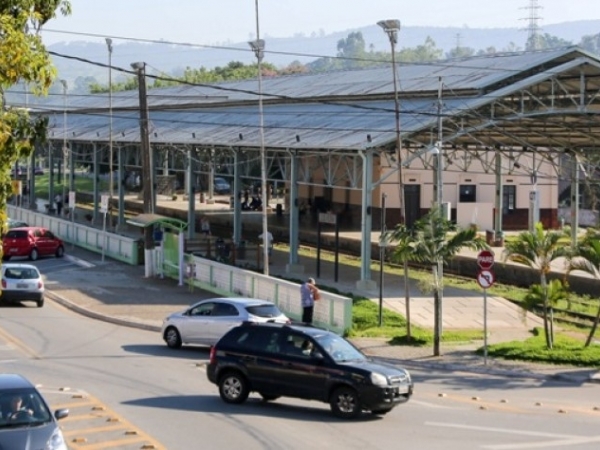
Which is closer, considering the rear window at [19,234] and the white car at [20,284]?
the white car at [20,284]

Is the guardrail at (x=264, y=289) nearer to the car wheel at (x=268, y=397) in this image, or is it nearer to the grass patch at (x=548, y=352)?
the grass patch at (x=548, y=352)

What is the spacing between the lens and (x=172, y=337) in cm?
3005

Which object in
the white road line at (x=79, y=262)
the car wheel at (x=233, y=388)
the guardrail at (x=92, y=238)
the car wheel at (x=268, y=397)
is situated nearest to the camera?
the car wheel at (x=233, y=388)

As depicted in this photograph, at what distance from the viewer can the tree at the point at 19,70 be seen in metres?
16.0

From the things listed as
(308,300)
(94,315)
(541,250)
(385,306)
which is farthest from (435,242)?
(94,315)

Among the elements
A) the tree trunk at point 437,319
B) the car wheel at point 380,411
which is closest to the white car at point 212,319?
the tree trunk at point 437,319

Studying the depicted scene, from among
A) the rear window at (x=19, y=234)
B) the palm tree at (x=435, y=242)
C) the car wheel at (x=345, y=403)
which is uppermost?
the palm tree at (x=435, y=242)

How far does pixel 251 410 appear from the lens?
69.7ft

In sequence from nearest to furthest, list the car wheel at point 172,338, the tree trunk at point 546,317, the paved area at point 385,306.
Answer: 1. the paved area at point 385,306
2. the car wheel at point 172,338
3. the tree trunk at point 546,317

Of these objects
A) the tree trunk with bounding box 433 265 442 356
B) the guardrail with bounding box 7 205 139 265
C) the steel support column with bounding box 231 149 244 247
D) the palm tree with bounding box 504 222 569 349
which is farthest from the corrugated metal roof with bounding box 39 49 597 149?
the palm tree with bounding box 504 222 569 349

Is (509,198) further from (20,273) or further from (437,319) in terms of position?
(437,319)

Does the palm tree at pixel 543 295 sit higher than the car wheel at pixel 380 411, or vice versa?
the palm tree at pixel 543 295

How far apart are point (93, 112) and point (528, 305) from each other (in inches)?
2248

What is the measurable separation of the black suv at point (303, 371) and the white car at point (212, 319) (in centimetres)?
690
